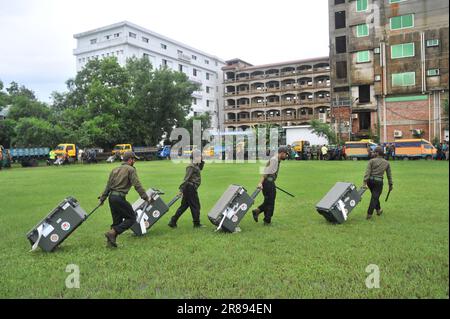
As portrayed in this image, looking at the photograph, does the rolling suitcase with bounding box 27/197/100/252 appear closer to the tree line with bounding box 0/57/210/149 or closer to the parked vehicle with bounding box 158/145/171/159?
the tree line with bounding box 0/57/210/149

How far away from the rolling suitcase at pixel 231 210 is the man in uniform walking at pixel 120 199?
1621 mm

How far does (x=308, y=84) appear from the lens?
67.6m

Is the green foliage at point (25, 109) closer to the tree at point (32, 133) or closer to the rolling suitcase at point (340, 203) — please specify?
the tree at point (32, 133)

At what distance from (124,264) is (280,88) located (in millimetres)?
66185

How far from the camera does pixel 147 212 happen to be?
832 centimetres

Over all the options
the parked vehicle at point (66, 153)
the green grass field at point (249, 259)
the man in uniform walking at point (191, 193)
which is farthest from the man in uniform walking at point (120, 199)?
the parked vehicle at point (66, 153)

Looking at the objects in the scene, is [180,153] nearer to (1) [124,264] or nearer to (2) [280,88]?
(2) [280,88]

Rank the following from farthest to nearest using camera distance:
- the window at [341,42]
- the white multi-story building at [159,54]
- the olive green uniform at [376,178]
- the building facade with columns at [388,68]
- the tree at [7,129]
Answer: the white multi-story building at [159,54]
the tree at [7,129]
the window at [341,42]
the olive green uniform at [376,178]
the building facade with columns at [388,68]

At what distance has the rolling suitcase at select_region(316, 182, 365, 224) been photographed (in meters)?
8.36

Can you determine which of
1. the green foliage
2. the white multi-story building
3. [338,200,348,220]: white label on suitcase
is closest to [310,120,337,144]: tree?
the white multi-story building

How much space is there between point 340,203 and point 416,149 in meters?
25.2

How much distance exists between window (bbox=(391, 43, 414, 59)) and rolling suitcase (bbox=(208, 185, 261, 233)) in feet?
12.5

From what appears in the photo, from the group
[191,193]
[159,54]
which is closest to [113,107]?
[159,54]

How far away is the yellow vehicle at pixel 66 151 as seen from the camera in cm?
3819
